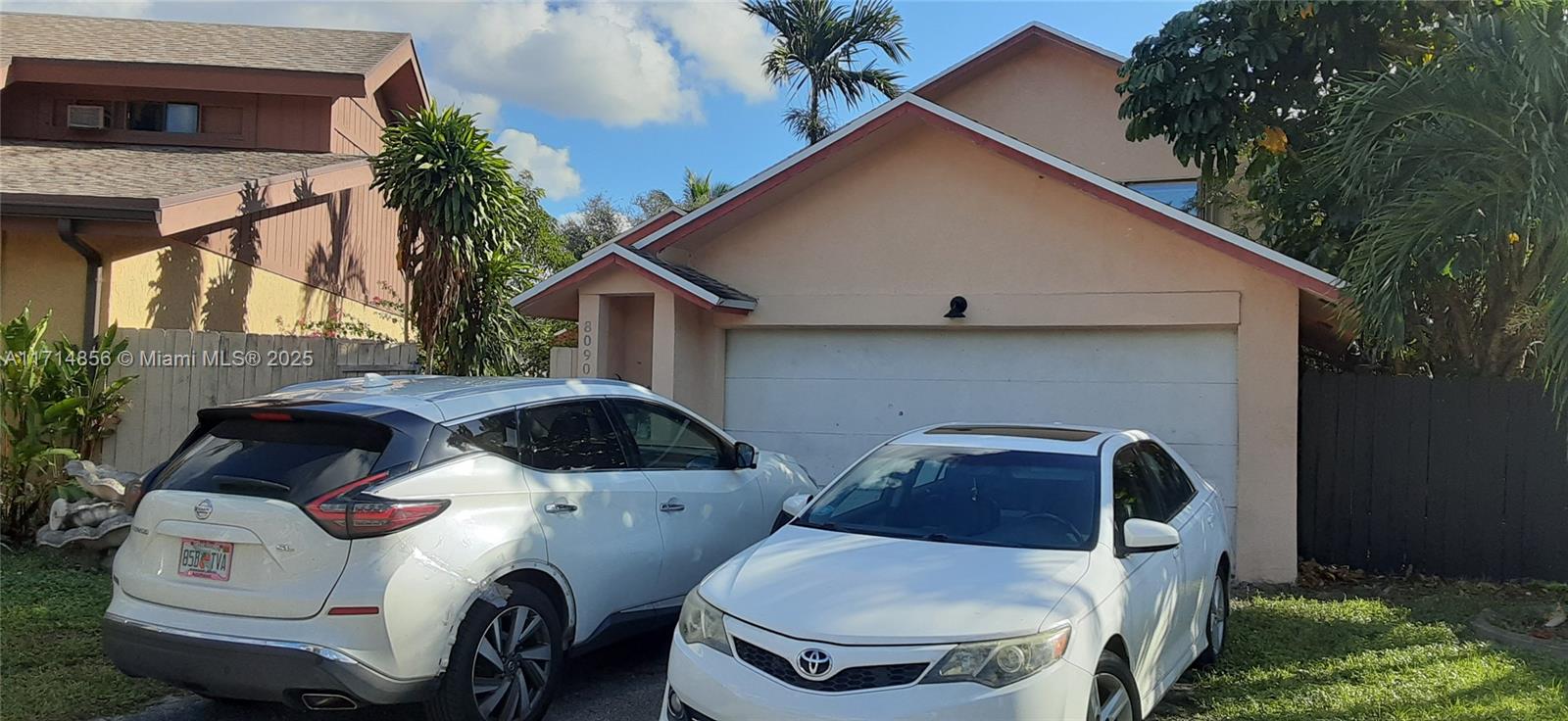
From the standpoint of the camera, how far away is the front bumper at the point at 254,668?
4090 millimetres

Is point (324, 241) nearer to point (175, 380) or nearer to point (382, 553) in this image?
point (175, 380)

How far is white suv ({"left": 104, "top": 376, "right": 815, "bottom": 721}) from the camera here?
4152mm

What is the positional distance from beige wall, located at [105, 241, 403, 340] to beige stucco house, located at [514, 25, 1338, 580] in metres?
3.83

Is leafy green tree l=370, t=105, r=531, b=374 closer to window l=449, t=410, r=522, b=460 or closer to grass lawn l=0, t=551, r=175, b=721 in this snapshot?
grass lawn l=0, t=551, r=175, b=721

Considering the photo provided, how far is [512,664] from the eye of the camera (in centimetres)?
471

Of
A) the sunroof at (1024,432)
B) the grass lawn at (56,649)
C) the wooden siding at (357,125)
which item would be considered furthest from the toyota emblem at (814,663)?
the wooden siding at (357,125)

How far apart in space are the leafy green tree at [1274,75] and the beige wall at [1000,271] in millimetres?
2009

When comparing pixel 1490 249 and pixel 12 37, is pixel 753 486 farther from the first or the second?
pixel 12 37

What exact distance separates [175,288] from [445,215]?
2919 mm

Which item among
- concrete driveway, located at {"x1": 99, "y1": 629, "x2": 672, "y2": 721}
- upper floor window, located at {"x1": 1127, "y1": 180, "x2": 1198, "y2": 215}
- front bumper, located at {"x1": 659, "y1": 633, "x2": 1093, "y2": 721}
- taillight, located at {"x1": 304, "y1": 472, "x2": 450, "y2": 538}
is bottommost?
concrete driveway, located at {"x1": 99, "y1": 629, "x2": 672, "y2": 721}

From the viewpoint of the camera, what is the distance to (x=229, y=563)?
A: 14.0 feet

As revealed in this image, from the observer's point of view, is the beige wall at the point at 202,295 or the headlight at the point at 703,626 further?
the beige wall at the point at 202,295

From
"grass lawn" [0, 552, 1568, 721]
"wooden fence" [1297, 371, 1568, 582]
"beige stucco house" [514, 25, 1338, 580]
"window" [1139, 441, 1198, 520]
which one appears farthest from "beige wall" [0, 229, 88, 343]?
"wooden fence" [1297, 371, 1568, 582]

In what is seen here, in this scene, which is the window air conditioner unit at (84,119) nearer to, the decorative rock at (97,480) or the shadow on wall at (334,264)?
the shadow on wall at (334,264)
